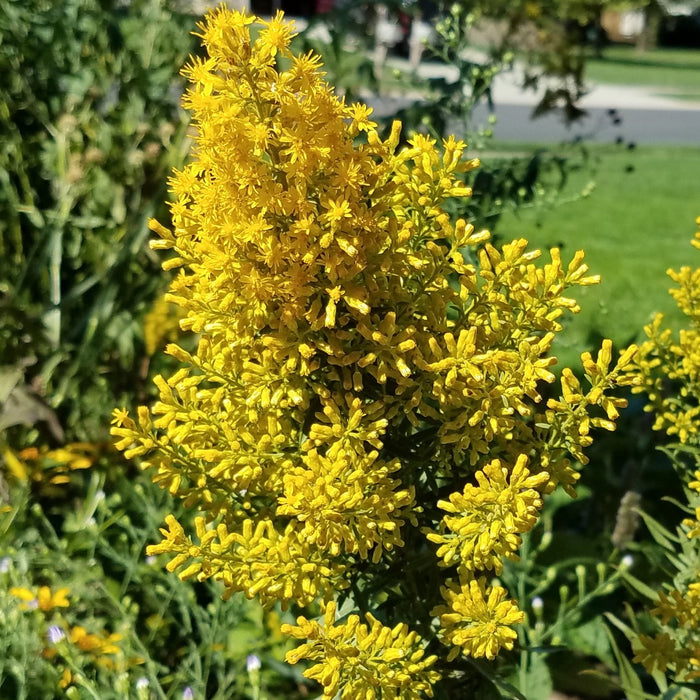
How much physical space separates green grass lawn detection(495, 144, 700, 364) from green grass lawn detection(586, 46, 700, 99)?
8.86m

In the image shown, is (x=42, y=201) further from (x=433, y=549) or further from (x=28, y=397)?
(x=433, y=549)

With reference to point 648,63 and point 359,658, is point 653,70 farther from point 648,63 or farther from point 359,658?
point 359,658

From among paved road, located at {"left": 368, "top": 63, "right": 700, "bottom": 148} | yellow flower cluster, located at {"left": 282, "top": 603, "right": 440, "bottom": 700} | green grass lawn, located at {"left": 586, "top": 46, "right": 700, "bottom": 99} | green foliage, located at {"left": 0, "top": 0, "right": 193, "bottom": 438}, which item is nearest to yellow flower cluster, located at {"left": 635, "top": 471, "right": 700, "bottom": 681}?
yellow flower cluster, located at {"left": 282, "top": 603, "right": 440, "bottom": 700}

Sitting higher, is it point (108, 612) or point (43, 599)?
point (43, 599)

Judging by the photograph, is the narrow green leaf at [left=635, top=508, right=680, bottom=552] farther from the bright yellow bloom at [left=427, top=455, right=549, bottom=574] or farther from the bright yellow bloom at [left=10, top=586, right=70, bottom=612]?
the bright yellow bloom at [left=10, top=586, right=70, bottom=612]

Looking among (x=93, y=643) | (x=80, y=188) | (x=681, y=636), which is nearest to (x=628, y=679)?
(x=681, y=636)

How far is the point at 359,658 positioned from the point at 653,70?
3146 centimetres

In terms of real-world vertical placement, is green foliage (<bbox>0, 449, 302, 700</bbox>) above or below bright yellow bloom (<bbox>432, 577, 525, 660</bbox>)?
below

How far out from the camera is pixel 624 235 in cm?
766

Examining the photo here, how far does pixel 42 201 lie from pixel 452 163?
2938 mm

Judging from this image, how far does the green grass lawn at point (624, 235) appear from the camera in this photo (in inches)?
199

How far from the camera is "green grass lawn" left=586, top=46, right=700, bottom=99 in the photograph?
24131mm

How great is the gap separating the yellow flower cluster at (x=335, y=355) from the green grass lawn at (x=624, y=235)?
4.98 ft

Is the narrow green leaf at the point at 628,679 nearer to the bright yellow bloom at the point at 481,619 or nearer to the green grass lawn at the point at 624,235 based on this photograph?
the bright yellow bloom at the point at 481,619
